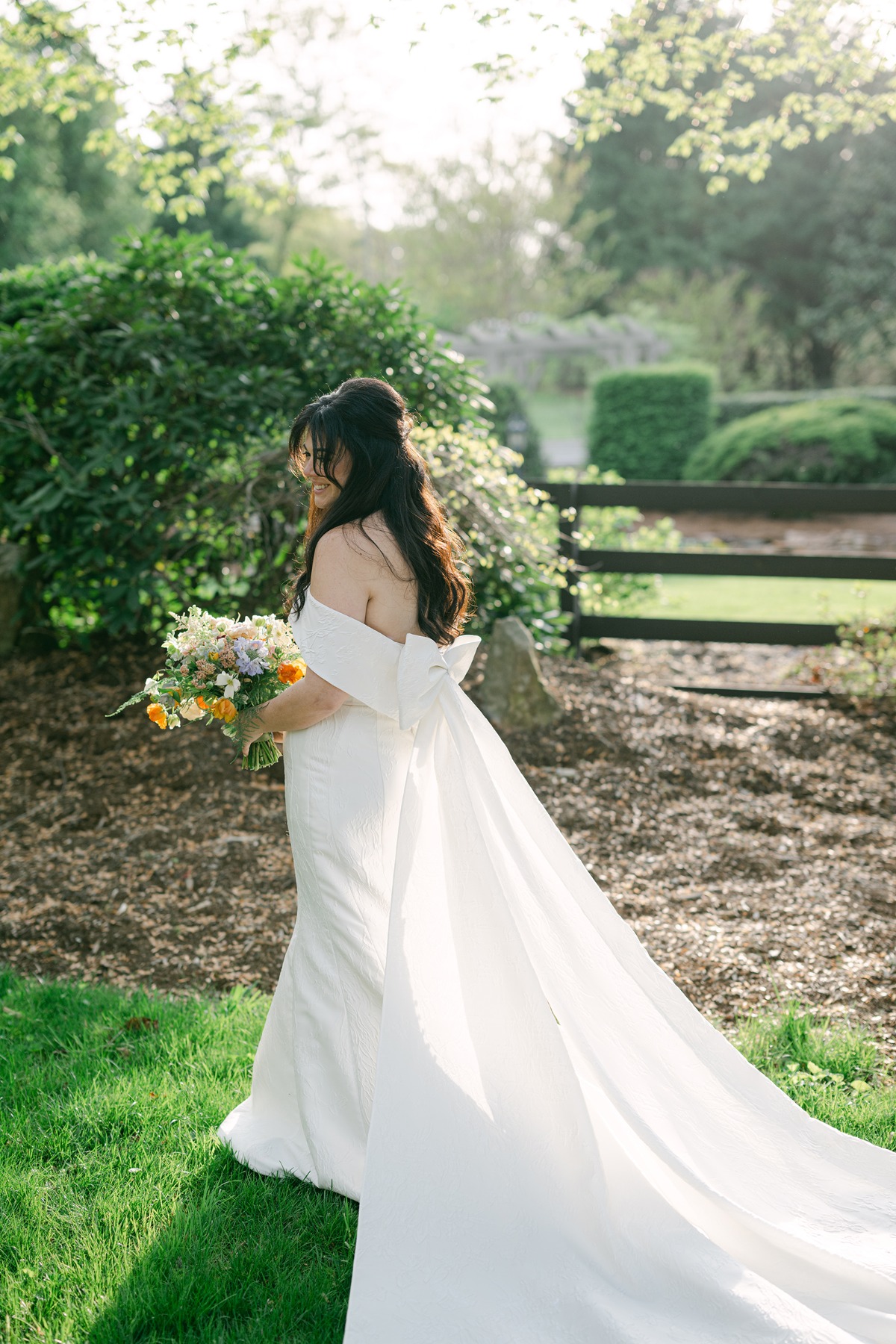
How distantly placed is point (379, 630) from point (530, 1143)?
1.23 meters

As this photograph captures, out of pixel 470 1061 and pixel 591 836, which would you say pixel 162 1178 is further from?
pixel 591 836

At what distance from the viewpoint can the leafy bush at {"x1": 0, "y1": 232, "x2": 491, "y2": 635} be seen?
19.3 ft

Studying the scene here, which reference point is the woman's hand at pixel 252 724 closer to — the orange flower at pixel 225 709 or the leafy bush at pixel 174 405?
the orange flower at pixel 225 709

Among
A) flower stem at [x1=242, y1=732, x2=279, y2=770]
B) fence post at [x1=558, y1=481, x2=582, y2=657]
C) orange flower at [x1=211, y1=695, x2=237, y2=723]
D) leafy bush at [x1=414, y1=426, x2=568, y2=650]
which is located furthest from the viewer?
fence post at [x1=558, y1=481, x2=582, y2=657]

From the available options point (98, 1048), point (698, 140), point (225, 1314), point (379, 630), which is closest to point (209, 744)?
point (98, 1048)

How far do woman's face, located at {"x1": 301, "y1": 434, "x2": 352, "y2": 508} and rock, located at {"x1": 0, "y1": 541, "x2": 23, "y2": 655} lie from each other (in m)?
4.54

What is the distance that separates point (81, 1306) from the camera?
2307mm

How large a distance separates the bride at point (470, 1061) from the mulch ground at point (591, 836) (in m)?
1.22

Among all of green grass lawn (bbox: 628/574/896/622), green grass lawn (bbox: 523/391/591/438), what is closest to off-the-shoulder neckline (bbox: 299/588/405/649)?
green grass lawn (bbox: 628/574/896/622)

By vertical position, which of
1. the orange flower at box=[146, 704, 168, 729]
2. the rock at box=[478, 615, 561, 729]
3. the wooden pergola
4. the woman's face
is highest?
the wooden pergola

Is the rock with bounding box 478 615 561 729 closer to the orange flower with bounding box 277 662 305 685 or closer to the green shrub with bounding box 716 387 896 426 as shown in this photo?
the orange flower with bounding box 277 662 305 685

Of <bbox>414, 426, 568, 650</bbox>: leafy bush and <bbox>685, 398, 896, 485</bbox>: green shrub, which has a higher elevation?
<bbox>685, 398, 896, 485</bbox>: green shrub

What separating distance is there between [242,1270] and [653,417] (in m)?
18.8

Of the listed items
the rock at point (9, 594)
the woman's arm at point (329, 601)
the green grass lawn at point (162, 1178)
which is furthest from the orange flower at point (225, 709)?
the rock at point (9, 594)
